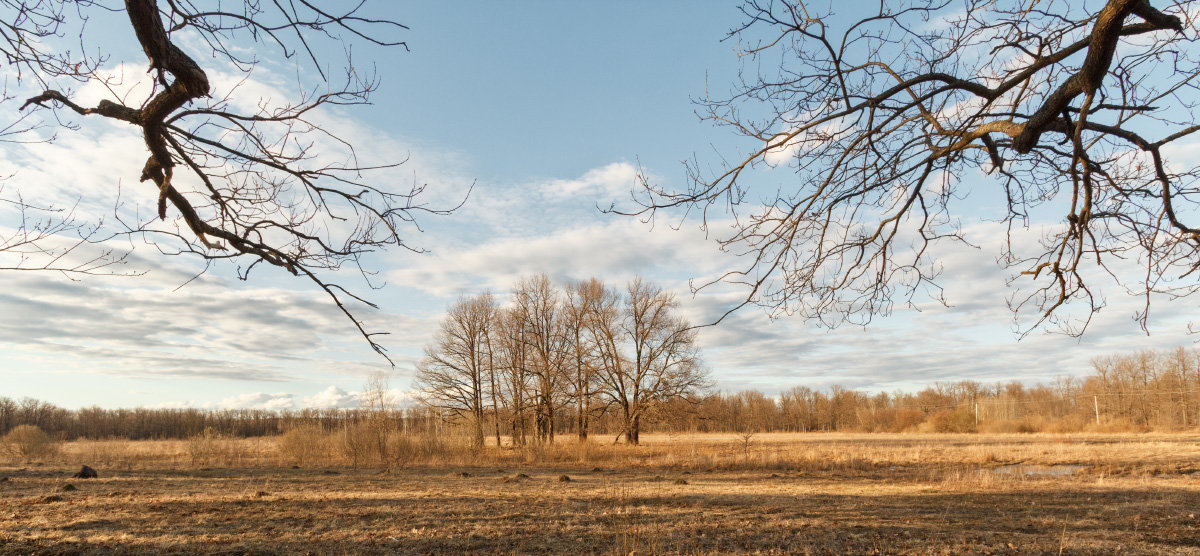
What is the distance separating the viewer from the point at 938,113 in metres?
3.80

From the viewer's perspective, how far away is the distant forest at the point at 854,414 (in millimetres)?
31125

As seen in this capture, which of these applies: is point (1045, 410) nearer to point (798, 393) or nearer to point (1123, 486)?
point (798, 393)

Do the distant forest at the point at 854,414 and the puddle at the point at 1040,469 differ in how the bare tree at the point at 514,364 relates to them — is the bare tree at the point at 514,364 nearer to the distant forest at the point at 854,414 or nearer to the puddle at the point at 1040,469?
the distant forest at the point at 854,414

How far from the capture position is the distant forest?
31.1 metres

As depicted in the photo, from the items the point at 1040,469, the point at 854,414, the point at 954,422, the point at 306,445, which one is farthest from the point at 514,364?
the point at 854,414

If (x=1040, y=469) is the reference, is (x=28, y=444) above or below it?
above

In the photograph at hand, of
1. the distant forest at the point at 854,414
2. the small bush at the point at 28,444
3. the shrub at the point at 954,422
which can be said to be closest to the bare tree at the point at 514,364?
the distant forest at the point at 854,414

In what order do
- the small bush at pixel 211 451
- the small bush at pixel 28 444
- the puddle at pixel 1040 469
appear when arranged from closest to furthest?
the puddle at pixel 1040 469
the small bush at pixel 211 451
the small bush at pixel 28 444

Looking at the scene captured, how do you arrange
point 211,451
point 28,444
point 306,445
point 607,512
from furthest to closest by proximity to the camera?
point 28,444
point 306,445
point 211,451
point 607,512

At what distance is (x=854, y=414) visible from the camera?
7688 centimetres

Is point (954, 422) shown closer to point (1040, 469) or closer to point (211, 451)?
point (1040, 469)

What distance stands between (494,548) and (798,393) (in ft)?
275

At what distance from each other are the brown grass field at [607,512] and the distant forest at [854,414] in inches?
325

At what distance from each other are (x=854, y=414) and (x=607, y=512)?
75.5m
